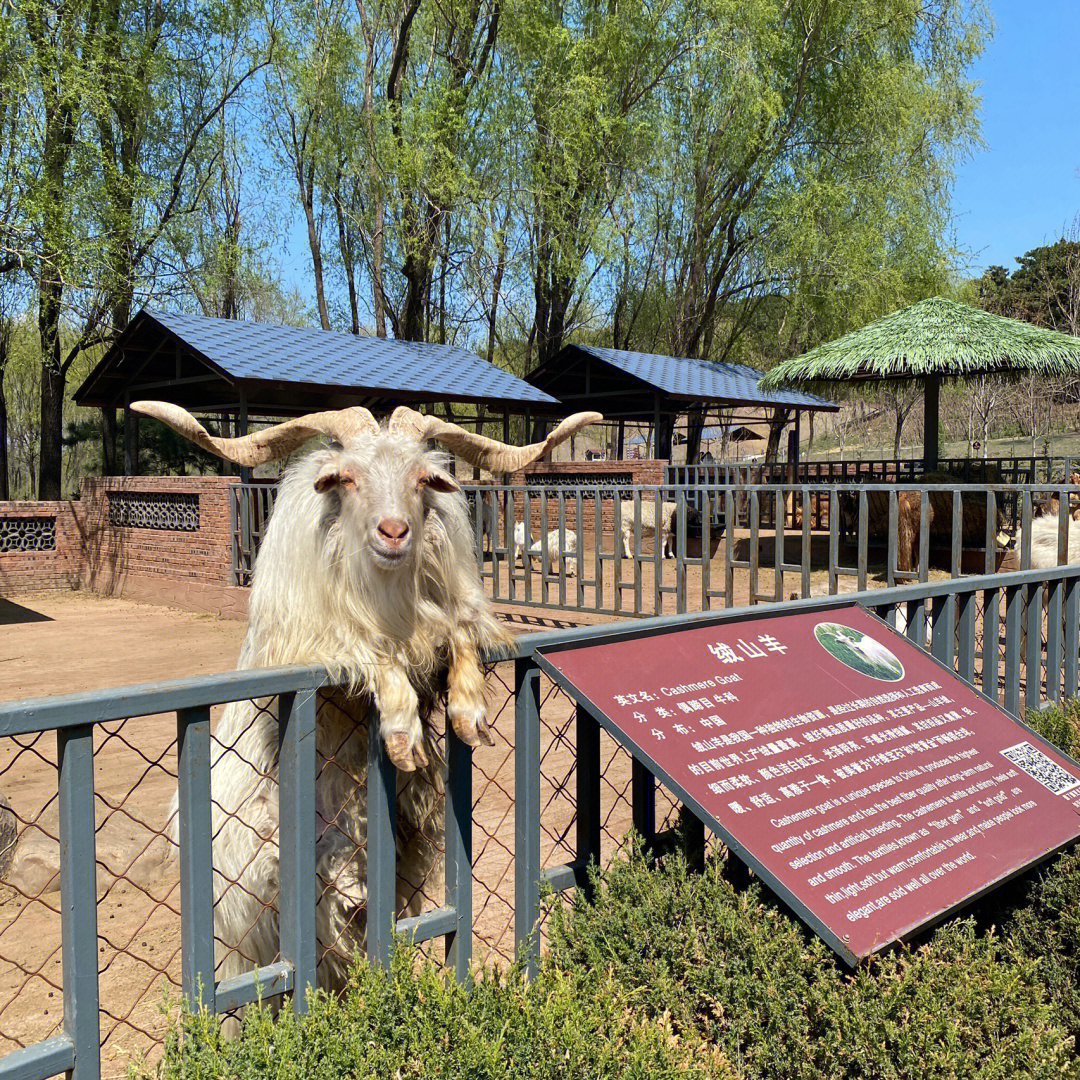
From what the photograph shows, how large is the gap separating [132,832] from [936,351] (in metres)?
12.4

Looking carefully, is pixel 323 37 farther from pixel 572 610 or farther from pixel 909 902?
pixel 909 902

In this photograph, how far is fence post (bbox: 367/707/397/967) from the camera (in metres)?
2.32

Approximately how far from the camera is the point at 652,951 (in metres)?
2.56

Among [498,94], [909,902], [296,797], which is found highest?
[498,94]

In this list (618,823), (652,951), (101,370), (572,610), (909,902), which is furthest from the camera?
(101,370)

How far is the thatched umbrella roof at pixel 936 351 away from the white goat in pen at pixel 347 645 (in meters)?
12.5

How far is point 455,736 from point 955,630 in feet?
8.85

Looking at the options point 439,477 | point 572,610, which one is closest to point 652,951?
point 439,477

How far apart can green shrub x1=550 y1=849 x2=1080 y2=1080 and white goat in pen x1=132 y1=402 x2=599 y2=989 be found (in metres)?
0.61

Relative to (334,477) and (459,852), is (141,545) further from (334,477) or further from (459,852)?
(459,852)

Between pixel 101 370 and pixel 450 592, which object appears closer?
pixel 450 592

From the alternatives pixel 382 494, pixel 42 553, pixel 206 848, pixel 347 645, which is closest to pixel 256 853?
pixel 206 848

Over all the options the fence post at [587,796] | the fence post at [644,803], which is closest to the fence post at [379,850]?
the fence post at [587,796]

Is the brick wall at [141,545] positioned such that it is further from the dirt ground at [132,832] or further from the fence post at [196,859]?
the fence post at [196,859]
